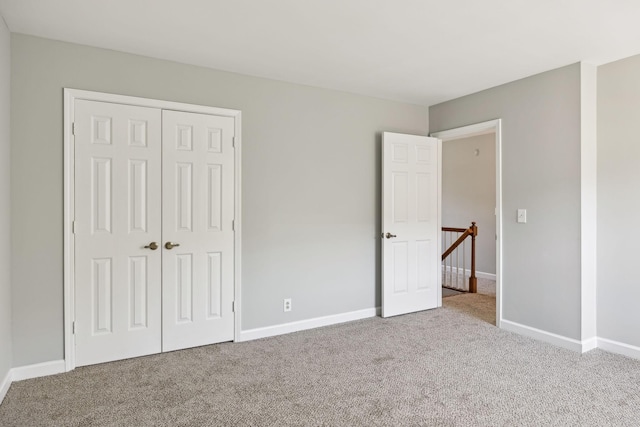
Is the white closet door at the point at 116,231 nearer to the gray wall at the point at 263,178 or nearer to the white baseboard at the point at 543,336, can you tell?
the gray wall at the point at 263,178

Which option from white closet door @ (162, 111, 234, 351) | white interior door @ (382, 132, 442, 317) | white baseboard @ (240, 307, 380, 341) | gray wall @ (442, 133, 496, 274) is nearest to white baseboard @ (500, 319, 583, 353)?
white interior door @ (382, 132, 442, 317)

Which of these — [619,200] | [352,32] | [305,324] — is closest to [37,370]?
[305,324]

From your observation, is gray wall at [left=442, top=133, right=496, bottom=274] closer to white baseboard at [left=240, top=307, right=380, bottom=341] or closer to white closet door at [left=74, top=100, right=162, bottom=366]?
white baseboard at [left=240, top=307, right=380, bottom=341]

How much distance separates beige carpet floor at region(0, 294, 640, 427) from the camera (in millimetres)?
2271

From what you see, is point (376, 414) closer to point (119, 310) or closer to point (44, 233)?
point (119, 310)

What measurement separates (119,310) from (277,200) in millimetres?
1618

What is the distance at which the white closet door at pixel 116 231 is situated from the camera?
9.71 feet

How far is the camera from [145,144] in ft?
10.4

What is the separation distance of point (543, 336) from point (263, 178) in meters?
2.95

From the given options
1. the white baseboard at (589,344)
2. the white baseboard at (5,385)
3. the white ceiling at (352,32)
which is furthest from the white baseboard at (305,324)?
the white ceiling at (352,32)

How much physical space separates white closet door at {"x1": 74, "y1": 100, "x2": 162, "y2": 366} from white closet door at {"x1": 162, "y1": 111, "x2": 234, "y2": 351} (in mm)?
94

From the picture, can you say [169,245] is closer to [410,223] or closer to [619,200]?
[410,223]

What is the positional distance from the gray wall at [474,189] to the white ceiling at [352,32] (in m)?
3.25

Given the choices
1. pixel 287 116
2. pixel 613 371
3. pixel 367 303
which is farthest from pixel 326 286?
pixel 613 371
